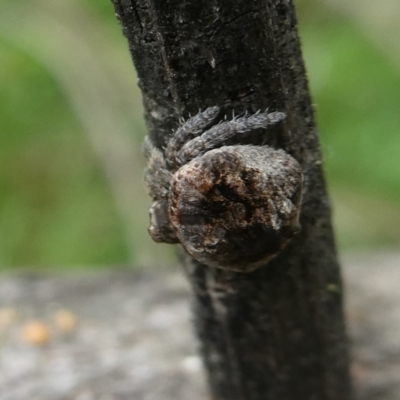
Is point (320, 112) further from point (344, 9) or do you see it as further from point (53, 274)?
point (53, 274)

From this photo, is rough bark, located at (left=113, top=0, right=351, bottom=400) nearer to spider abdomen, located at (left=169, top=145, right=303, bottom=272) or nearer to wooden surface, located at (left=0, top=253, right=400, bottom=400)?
spider abdomen, located at (left=169, top=145, right=303, bottom=272)

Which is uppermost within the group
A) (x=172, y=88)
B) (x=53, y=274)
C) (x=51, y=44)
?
(x=51, y=44)

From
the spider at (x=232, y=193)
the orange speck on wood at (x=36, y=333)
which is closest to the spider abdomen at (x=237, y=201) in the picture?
the spider at (x=232, y=193)

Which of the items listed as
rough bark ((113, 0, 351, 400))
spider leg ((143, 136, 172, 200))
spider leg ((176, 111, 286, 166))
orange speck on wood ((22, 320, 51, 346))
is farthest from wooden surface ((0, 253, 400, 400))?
spider leg ((176, 111, 286, 166))

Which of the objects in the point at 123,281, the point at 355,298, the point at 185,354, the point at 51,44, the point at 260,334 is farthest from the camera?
the point at 51,44

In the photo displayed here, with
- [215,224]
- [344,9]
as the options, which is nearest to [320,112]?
[344,9]

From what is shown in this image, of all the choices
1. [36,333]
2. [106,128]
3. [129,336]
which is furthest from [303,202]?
[106,128]
